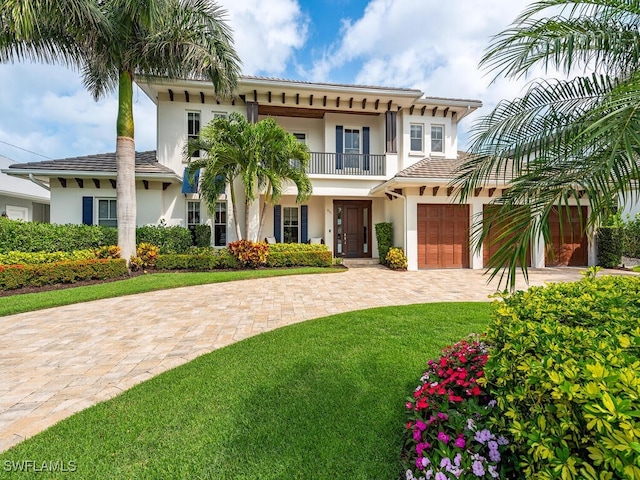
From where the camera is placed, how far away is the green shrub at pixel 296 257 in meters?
12.0

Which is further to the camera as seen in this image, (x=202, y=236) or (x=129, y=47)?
(x=202, y=236)

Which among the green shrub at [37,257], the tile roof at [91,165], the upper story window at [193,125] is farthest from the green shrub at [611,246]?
the green shrub at [37,257]

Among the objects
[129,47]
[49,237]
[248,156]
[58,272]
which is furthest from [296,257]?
[129,47]

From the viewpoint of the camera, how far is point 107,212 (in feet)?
41.1

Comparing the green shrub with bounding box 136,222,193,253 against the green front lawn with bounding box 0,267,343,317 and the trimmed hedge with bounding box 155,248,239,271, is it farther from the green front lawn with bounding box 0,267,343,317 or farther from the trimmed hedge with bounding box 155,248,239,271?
the green front lawn with bounding box 0,267,343,317

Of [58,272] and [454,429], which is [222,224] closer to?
[58,272]

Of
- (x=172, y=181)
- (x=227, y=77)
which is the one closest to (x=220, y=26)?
(x=227, y=77)

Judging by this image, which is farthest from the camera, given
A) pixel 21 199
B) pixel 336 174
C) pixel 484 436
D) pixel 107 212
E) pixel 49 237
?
pixel 21 199

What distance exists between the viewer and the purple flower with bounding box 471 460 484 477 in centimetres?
175

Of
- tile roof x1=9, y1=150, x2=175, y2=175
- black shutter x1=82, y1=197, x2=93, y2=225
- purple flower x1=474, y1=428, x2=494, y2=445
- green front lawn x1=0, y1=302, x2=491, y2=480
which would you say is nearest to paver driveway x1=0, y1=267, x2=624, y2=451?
green front lawn x1=0, y1=302, x2=491, y2=480

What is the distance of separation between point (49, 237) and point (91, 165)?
3.91 metres

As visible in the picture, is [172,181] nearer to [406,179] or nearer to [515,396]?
[406,179]

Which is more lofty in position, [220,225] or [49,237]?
[220,225]

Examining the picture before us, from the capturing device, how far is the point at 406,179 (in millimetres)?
11320
